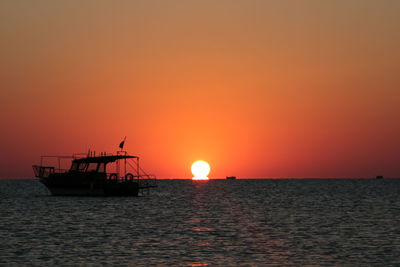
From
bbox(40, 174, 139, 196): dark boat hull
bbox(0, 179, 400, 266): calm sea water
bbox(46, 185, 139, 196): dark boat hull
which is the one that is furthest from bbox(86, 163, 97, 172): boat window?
bbox(0, 179, 400, 266): calm sea water

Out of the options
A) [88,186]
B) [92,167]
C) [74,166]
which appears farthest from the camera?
[74,166]

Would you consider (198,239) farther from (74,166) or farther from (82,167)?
(74,166)

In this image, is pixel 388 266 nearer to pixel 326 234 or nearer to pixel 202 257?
pixel 202 257

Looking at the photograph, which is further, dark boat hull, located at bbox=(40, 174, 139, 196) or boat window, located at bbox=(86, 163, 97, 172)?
dark boat hull, located at bbox=(40, 174, 139, 196)

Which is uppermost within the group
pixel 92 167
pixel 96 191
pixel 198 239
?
pixel 92 167

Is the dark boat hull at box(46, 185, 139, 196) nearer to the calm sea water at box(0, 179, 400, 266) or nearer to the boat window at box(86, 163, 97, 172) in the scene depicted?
the boat window at box(86, 163, 97, 172)

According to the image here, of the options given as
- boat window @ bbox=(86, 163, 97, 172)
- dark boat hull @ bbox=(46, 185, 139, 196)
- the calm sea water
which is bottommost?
the calm sea water

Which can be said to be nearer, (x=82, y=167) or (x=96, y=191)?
(x=96, y=191)

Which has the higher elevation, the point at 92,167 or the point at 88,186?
the point at 92,167

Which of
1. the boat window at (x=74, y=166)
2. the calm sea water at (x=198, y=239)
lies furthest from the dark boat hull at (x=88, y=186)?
the calm sea water at (x=198, y=239)

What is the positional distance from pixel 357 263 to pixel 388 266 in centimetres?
178

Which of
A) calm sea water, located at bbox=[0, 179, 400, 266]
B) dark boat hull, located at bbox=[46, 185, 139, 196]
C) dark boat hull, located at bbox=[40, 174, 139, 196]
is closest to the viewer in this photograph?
calm sea water, located at bbox=[0, 179, 400, 266]

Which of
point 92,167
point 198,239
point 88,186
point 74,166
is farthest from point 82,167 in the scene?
point 198,239

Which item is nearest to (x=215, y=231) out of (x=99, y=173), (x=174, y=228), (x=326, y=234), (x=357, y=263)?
(x=174, y=228)
